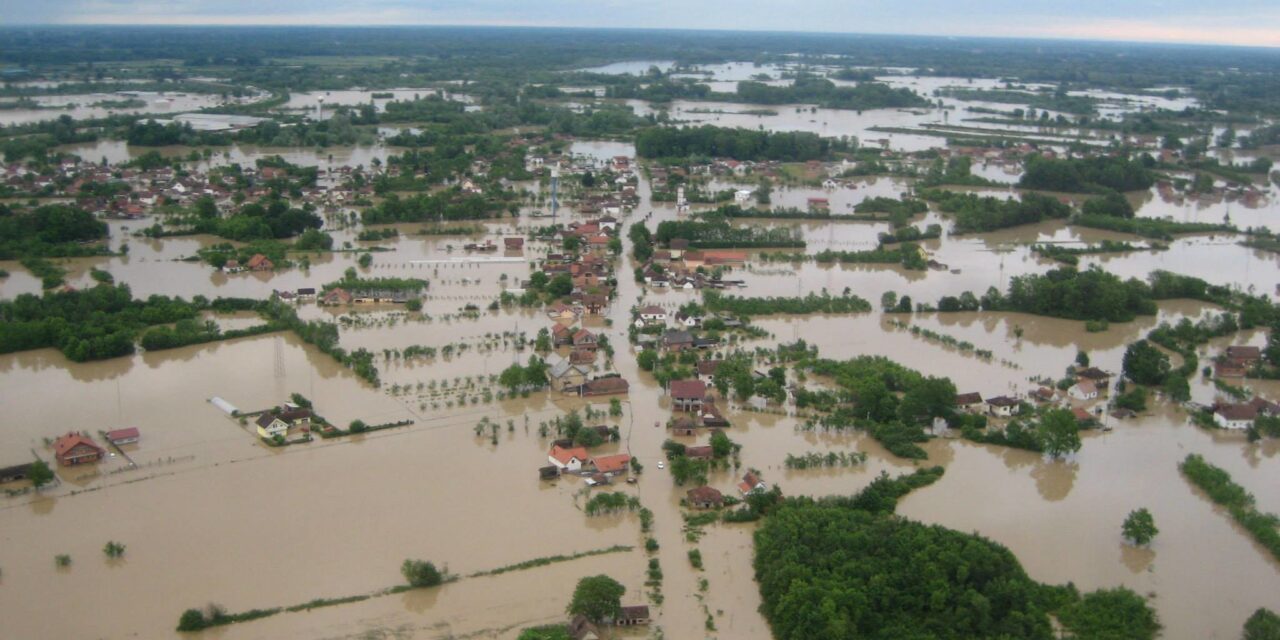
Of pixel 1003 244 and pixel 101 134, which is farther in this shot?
pixel 101 134

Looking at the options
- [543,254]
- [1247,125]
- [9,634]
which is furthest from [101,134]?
[1247,125]

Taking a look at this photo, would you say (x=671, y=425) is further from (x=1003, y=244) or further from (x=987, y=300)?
(x=1003, y=244)

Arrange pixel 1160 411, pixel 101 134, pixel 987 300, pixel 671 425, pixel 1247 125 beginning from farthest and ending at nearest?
1. pixel 1247 125
2. pixel 101 134
3. pixel 987 300
4. pixel 1160 411
5. pixel 671 425

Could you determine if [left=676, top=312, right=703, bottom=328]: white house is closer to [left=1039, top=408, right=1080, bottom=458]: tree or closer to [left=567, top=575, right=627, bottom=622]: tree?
[left=1039, top=408, right=1080, bottom=458]: tree

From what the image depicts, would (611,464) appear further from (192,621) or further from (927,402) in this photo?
(192,621)

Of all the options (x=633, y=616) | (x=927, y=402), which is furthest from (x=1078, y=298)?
(x=633, y=616)

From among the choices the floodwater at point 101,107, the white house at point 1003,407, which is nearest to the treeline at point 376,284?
the white house at point 1003,407

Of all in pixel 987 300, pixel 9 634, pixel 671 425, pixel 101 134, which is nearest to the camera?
pixel 9 634
